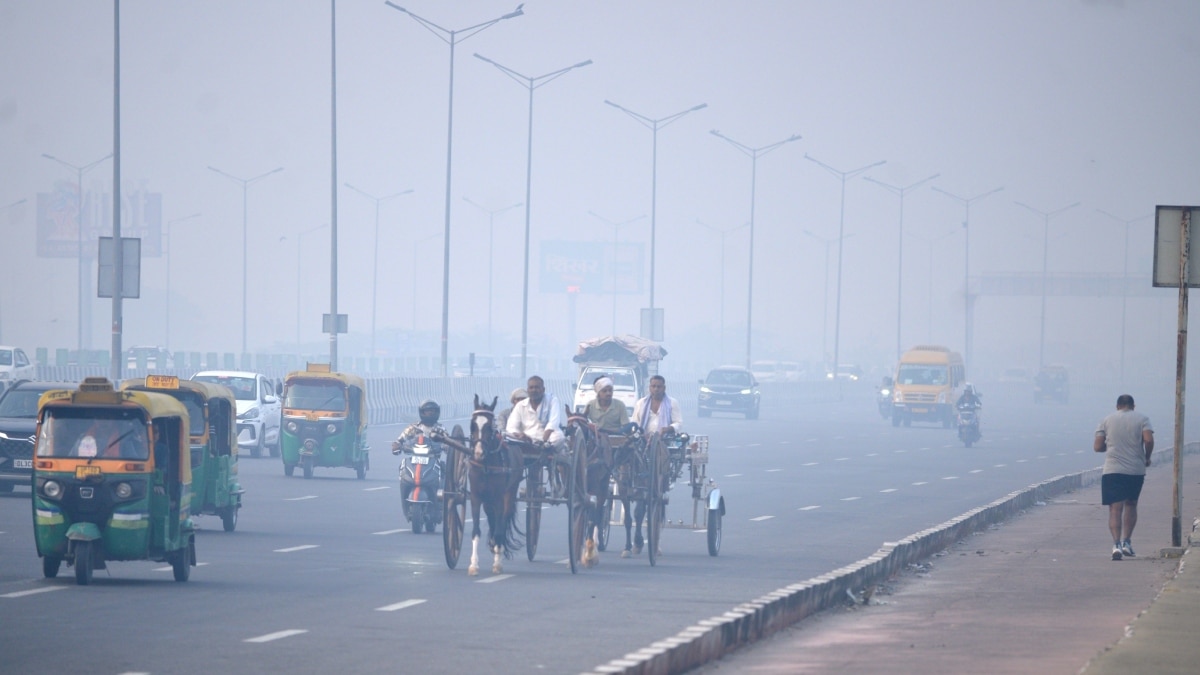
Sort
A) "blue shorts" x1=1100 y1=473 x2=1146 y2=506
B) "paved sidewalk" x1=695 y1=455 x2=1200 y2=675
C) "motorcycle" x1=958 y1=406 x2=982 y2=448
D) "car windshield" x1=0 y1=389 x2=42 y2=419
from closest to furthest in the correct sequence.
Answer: "paved sidewalk" x1=695 y1=455 x2=1200 y2=675 < "blue shorts" x1=1100 y1=473 x2=1146 y2=506 < "car windshield" x1=0 y1=389 x2=42 y2=419 < "motorcycle" x1=958 y1=406 x2=982 y2=448

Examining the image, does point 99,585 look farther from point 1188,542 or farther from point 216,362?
point 216,362

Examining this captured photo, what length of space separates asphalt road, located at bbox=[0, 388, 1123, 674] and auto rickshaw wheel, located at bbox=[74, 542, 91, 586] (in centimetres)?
16

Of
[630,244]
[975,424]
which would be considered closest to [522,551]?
[975,424]

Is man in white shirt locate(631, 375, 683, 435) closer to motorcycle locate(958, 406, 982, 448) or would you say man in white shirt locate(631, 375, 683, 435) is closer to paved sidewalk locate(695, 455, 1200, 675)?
paved sidewalk locate(695, 455, 1200, 675)

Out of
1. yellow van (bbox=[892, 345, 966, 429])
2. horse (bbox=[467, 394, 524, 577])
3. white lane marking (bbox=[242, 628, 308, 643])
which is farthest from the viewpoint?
yellow van (bbox=[892, 345, 966, 429])

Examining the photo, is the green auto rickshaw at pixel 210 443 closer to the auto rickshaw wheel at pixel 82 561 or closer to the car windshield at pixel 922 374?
the auto rickshaw wheel at pixel 82 561

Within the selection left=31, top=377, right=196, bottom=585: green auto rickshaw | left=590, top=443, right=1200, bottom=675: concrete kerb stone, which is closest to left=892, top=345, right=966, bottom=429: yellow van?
left=590, top=443, right=1200, bottom=675: concrete kerb stone

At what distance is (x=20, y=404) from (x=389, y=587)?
11.8 metres

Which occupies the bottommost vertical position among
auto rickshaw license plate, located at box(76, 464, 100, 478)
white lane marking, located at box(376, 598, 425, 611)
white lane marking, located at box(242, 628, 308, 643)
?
white lane marking, located at box(376, 598, 425, 611)

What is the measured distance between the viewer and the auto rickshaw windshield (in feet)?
49.9

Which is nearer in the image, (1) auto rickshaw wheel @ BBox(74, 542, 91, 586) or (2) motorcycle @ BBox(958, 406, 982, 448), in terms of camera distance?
(1) auto rickshaw wheel @ BBox(74, 542, 91, 586)

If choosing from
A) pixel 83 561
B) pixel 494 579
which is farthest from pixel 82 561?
pixel 494 579

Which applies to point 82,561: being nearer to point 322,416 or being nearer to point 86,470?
point 86,470

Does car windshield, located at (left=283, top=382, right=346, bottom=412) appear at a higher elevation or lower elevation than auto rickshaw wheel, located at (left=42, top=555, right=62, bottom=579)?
higher
